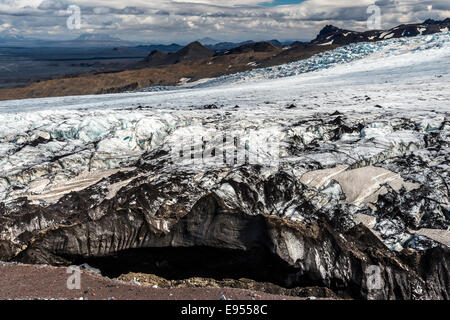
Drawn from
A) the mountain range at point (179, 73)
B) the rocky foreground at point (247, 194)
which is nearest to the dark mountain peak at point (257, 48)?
the mountain range at point (179, 73)

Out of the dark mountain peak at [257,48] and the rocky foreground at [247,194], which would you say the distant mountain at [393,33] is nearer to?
the dark mountain peak at [257,48]

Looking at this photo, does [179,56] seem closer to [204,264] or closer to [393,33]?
[393,33]

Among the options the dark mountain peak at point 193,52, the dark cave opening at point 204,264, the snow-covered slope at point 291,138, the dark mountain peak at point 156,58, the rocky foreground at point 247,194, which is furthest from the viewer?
the dark mountain peak at point 193,52

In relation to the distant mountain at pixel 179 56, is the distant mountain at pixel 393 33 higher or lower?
higher

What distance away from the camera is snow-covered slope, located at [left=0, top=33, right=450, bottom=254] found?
47.2ft

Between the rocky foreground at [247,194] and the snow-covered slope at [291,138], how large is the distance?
81 mm

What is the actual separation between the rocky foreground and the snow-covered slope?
0.08m

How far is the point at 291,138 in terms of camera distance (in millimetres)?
19125

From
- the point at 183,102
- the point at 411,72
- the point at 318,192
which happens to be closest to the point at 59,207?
the point at 318,192

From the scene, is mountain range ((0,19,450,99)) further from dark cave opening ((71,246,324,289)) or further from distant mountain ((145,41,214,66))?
dark cave opening ((71,246,324,289))

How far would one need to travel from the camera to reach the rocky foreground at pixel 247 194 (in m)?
9.30

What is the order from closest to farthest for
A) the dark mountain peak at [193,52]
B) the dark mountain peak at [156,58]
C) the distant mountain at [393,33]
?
1. the distant mountain at [393,33]
2. the dark mountain peak at [156,58]
3. the dark mountain peak at [193,52]

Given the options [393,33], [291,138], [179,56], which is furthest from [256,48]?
[291,138]

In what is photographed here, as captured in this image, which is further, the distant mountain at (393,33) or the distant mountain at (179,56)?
the distant mountain at (179,56)
